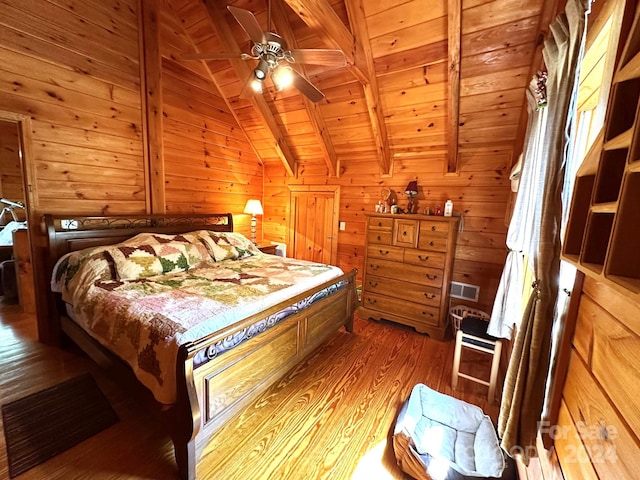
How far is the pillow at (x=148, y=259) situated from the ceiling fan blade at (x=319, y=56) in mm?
2073

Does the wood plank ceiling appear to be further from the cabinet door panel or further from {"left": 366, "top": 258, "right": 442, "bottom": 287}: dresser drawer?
{"left": 366, "top": 258, "right": 442, "bottom": 287}: dresser drawer

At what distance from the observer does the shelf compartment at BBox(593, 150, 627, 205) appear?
2.40ft

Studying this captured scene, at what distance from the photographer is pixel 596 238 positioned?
77 centimetres

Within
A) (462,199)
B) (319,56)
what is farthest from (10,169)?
(462,199)

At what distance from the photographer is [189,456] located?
4.38 ft

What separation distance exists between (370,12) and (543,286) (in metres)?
2.56

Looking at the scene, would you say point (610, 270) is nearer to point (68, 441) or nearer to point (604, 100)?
point (604, 100)

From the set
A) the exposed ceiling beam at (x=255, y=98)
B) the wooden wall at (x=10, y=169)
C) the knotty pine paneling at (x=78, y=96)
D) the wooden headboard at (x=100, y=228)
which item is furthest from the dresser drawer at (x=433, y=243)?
the wooden wall at (x=10, y=169)

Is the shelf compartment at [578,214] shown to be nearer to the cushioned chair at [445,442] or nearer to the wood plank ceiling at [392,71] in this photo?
the cushioned chair at [445,442]

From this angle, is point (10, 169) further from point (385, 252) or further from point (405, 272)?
point (405, 272)

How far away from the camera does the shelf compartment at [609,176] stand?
731 mm

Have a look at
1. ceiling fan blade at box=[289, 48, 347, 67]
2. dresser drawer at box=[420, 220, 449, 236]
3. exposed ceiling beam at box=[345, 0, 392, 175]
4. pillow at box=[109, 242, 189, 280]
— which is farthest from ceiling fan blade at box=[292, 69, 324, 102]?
pillow at box=[109, 242, 189, 280]

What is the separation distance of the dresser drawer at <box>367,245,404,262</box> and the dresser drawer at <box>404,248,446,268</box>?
0.24 ft

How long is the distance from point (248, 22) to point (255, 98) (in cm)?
177
